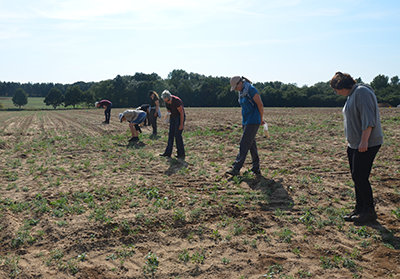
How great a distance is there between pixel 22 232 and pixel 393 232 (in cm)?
515

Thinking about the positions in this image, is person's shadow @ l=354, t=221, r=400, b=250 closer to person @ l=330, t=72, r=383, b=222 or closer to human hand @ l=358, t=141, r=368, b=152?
person @ l=330, t=72, r=383, b=222

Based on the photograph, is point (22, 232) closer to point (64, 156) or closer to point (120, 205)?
point (120, 205)

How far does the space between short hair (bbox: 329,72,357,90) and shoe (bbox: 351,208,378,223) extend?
1.83 m

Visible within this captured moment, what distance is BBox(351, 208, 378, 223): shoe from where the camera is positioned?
4109 millimetres

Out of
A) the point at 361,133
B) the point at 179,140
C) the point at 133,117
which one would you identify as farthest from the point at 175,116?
the point at 361,133

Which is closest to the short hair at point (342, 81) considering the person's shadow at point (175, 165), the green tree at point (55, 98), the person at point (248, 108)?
the person at point (248, 108)

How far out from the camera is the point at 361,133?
3982mm

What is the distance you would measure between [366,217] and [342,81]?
200cm

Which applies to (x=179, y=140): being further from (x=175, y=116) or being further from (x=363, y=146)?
(x=363, y=146)

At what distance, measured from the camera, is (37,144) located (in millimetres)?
11414

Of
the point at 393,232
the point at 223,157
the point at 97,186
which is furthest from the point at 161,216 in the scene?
the point at 223,157

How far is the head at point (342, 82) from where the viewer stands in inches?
159

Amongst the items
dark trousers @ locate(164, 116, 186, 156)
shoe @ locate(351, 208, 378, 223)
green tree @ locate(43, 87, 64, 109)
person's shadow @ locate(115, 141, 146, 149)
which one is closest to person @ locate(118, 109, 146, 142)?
person's shadow @ locate(115, 141, 146, 149)

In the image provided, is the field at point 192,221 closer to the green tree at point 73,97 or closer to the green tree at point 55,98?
the green tree at point 73,97
